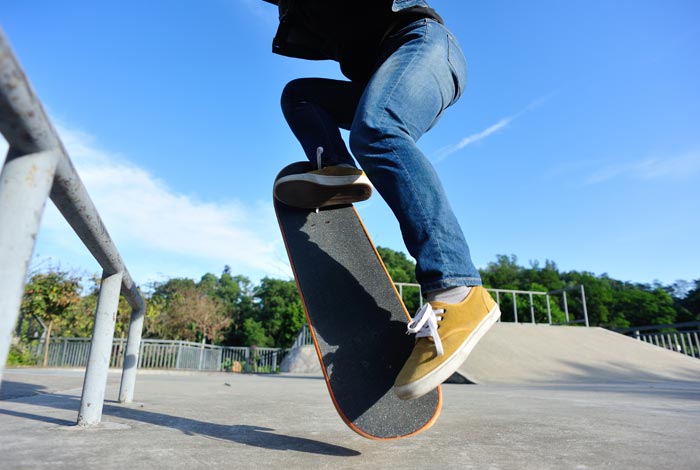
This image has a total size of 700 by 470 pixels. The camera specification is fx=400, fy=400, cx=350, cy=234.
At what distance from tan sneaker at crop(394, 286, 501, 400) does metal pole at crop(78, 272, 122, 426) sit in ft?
3.16

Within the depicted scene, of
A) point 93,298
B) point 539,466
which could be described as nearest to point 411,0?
point 539,466

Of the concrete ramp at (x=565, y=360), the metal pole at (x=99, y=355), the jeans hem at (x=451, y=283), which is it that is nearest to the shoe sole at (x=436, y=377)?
the jeans hem at (x=451, y=283)

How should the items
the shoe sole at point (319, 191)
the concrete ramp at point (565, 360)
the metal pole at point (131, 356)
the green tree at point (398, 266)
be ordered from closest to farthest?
the shoe sole at point (319, 191)
the metal pole at point (131, 356)
the concrete ramp at point (565, 360)
the green tree at point (398, 266)

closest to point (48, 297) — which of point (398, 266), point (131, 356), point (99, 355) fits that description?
point (131, 356)

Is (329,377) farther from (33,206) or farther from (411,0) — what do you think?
(411,0)

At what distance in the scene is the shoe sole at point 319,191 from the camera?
1504 millimetres

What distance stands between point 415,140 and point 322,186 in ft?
1.29

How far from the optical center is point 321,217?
1.65 metres

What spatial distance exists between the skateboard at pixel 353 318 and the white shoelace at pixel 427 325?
0.69 feet

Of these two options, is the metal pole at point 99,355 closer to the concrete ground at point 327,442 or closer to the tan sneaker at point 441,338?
the concrete ground at point 327,442

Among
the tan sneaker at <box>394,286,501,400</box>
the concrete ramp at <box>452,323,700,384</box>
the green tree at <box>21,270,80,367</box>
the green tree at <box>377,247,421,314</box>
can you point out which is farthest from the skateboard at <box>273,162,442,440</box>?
the green tree at <box>377,247,421,314</box>

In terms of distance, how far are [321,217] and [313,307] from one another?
0.44m

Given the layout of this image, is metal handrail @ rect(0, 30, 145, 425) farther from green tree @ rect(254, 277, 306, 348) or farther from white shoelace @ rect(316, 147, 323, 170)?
green tree @ rect(254, 277, 306, 348)

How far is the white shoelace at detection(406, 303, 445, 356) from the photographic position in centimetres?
104
